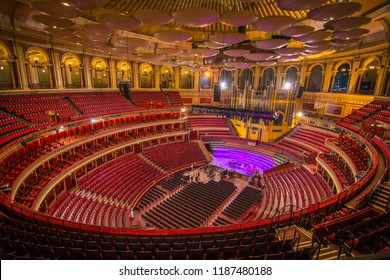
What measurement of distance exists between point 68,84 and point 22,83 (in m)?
4.65

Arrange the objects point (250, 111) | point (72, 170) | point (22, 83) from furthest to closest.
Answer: point (250, 111) < point (22, 83) < point (72, 170)

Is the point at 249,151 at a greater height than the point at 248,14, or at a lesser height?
lesser

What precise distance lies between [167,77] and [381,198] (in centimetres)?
2988

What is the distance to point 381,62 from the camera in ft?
56.6

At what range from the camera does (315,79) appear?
2531 cm

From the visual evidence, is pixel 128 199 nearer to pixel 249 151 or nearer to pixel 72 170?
pixel 72 170

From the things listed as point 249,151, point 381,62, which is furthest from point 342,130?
point 249,151

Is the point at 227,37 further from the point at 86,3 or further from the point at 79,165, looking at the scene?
the point at 79,165

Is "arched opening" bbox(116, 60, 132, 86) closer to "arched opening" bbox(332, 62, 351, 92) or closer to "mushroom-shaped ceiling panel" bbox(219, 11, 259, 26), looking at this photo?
"mushroom-shaped ceiling panel" bbox(219, 11, 259, 26)

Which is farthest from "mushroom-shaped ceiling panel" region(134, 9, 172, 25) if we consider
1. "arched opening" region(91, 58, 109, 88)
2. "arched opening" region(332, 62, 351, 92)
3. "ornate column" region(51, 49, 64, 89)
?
"arched opening" region(332, 62, 351, 92)

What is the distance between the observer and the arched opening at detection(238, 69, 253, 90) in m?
31.2

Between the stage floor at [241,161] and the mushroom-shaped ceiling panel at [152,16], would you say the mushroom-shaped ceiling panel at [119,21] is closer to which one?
the mushroom-shaped ceiling panel at [152,16]

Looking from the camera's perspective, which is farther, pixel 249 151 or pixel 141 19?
pixel 249 151
